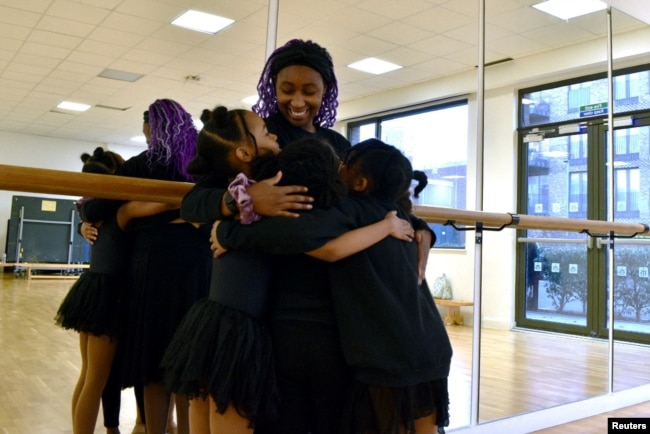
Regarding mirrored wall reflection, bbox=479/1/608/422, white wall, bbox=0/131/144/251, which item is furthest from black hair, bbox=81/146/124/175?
mirrored wall reflection, bbox=479/1/608/422

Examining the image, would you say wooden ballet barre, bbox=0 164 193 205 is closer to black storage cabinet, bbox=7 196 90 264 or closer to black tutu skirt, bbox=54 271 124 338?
black tutu skirt, bbox=54 271 124 338

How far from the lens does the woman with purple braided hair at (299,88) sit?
1411 millimetres

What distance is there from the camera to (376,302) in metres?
1.08

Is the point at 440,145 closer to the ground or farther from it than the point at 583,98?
closer to the ground

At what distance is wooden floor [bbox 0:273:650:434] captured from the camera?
207cm

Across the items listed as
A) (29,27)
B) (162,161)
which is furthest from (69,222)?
(29,27)

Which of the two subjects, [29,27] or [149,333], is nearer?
[149,333]

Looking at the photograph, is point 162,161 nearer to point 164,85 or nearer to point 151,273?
point 151,273

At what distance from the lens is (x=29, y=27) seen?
394cm

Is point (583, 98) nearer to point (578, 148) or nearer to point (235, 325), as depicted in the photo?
point (578, 148)

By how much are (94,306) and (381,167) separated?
40.2 inches

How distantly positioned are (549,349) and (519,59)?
9.43ft

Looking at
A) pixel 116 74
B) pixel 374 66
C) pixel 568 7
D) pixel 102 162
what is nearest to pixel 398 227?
pixel 102 162

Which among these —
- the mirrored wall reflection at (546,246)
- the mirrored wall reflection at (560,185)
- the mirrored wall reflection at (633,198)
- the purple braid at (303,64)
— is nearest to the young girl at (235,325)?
the purple braid at (303,64)
